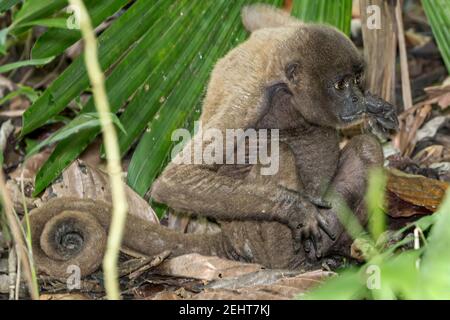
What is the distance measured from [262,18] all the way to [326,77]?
781 millimetres

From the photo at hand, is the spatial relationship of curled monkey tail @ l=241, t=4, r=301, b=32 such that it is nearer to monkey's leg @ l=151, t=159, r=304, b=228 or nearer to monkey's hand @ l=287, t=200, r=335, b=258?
monkey's leg @ l=151, t=159, r=304, b=228

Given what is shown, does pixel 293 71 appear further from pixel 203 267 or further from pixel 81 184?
pixel 81 184

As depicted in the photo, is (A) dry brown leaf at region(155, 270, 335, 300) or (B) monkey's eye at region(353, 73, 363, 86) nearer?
(A) dry brown leaf at region(155, 270, 335, 300)

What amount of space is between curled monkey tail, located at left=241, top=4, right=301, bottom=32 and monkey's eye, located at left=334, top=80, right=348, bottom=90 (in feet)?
2.07

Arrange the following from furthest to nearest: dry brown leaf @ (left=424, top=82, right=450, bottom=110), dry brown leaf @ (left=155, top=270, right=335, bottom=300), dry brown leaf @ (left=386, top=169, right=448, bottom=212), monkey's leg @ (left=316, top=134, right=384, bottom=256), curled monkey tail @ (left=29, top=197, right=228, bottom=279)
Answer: dry brown leaf @ (left=424, top=82, right=450, bottom=110), dry brown leaf @ (left=386, top=169, right=448, bottom=212), monkey's leg @ (left=316, top=134, right=384, bottom=256), curled monkey tail @ (left=29, top=197, right=228, bottom=279), dry brown leaf @ (left=155, top=270, right=335, bottom=300)

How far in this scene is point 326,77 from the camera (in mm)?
5582

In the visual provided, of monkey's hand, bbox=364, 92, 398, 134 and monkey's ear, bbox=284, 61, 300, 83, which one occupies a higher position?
monkey's ear, bbox=284, 61, 300, 83

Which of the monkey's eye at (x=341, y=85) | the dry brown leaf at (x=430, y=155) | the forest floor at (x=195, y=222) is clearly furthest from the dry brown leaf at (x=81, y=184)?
the dry brown leaf at (x=430, y=155)

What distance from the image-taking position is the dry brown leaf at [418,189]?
19.6ft

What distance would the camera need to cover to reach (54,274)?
5.43 meters

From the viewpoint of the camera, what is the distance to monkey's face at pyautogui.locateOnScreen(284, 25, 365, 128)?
5516 mm

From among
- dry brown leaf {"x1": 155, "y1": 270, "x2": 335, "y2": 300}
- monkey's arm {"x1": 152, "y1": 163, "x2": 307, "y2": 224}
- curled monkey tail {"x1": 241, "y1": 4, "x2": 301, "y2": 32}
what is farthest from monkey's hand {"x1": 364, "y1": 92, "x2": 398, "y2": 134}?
dry brown leaf {"x1": 155, "y1": 270, "x2": 335, "y2": 300}
